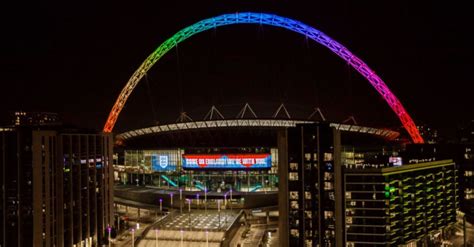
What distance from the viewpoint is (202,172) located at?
224 ft

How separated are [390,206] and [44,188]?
36.6m

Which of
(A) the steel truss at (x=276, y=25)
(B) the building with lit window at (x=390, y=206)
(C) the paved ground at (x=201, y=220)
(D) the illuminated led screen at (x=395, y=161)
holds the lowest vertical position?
(C) the paved ground at (x=201, y=220)

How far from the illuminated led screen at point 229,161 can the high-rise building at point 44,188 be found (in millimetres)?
19139

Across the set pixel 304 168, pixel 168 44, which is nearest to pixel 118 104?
pixel 168 44

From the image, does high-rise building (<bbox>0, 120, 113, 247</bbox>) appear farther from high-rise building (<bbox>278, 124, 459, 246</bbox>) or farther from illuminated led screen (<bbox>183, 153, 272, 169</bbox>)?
high-rise building (<bbox>278, 124, 459, 246</bbox>)

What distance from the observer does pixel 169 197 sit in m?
65.1

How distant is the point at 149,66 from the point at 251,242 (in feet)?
110

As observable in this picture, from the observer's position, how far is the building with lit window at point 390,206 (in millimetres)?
42594

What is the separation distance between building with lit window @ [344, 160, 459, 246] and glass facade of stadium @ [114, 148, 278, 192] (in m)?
23.3

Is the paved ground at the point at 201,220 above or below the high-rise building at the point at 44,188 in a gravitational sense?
below

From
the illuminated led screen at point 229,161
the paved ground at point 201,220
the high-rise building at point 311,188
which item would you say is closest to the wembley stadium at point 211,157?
the illuminated led screen at point 229,161

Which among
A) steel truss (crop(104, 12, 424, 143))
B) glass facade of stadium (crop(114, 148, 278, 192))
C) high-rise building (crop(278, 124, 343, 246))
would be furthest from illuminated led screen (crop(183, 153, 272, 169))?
high-rise building (crop(278, 124, 343, 246))

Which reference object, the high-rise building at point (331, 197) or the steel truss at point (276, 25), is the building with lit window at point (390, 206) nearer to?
the high-rise building at point (331, 197)

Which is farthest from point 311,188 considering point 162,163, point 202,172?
point 162,163
